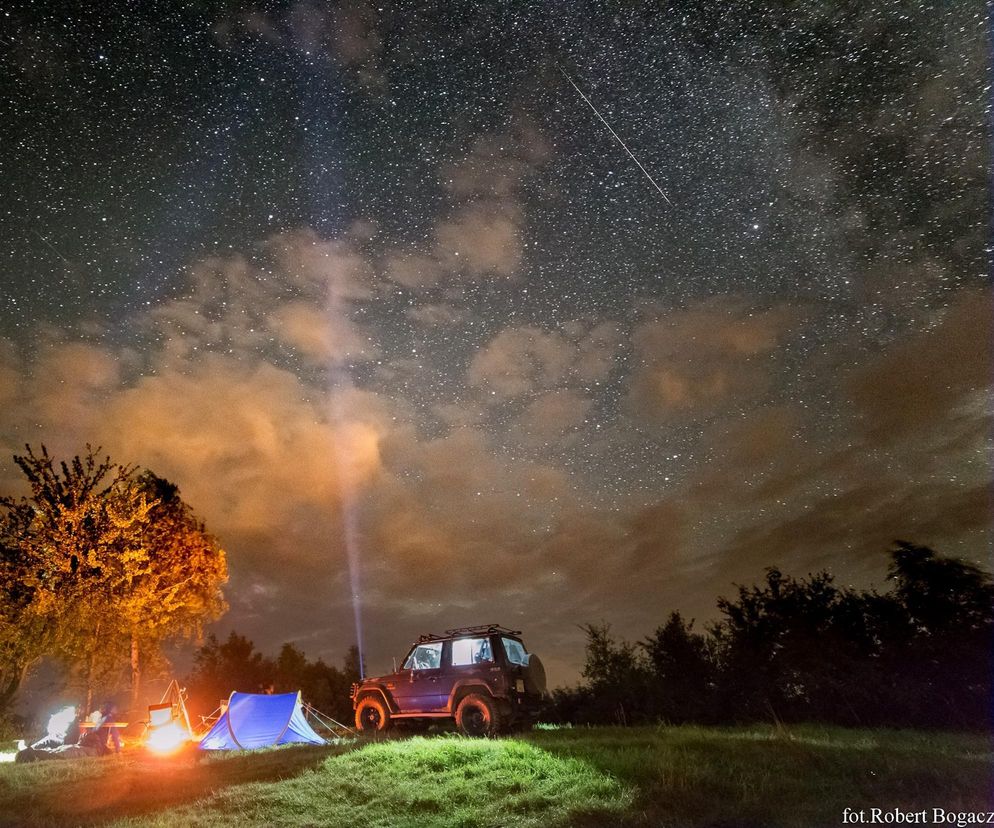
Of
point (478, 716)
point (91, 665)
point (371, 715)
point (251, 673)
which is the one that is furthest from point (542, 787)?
point (251, 673)

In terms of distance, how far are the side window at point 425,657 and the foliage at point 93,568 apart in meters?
11.9

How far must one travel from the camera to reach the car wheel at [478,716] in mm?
12422

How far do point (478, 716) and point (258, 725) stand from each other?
6094 millimetres

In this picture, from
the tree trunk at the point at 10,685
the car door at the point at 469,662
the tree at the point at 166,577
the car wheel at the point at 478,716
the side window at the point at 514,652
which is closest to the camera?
the car wheel at the point at 478,716

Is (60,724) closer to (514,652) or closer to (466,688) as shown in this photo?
(466,688)

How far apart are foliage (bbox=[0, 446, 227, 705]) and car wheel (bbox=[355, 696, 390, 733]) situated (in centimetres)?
1046

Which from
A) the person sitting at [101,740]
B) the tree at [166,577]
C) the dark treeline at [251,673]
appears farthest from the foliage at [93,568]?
the dark treeline at [251,673]

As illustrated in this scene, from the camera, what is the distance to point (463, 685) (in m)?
13.1

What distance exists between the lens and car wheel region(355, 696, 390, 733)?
1447 cm

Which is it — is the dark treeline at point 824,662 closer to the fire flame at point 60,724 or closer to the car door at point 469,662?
the car door at point 469,662

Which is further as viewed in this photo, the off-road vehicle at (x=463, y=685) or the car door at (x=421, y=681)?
the car door at (x=421, y=681)

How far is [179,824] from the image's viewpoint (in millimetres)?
6656

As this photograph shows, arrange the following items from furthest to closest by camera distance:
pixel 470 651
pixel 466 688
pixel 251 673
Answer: pixel 251 673 → pixel 470 651 → pixel 466 688

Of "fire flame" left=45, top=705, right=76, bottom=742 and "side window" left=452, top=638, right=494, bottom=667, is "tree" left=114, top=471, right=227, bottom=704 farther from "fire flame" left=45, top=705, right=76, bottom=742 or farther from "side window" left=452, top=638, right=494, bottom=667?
"side window" left=452, top=638, right=494, bottom=667
